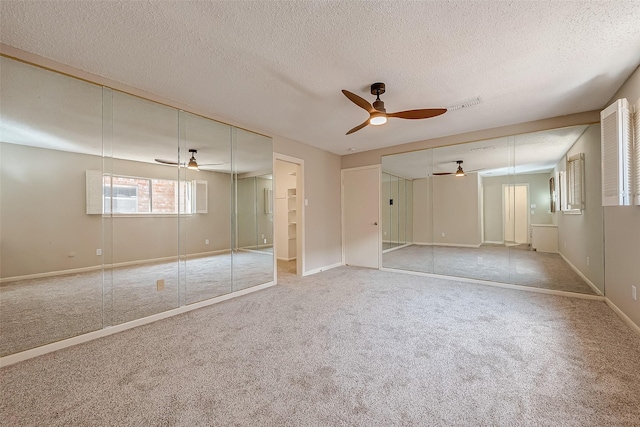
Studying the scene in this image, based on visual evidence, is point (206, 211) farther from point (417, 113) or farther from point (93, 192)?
point (417, 113)

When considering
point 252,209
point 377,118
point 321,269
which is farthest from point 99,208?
point 321,269

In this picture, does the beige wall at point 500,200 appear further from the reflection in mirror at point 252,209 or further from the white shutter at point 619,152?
the reflection in mirror at point 252,209

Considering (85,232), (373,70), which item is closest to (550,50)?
(373,70)

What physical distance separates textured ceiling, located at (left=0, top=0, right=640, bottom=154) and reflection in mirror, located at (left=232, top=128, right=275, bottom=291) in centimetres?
86

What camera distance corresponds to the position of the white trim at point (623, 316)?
2410 millimetres

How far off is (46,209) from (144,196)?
77 cm

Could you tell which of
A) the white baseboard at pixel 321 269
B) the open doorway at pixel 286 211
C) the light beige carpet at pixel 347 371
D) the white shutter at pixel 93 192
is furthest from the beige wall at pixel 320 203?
the white shutter at pixel 93 192

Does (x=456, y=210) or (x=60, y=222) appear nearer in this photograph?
(x=60, y=222)

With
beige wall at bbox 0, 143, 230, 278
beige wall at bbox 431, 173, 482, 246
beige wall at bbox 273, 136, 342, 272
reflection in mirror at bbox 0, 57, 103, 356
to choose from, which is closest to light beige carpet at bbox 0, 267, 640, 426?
reflection in mirror at bbox 0, 57, 103, 356

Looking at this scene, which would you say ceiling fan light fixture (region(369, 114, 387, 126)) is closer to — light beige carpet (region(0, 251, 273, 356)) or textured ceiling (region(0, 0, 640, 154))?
textured ceiling (region(0, 0, 640, 154))

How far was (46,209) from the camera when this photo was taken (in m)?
2.32

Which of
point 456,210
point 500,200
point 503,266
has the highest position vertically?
point 500,200

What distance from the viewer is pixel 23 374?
6.22 ft

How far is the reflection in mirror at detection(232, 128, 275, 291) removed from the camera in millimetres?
3758
